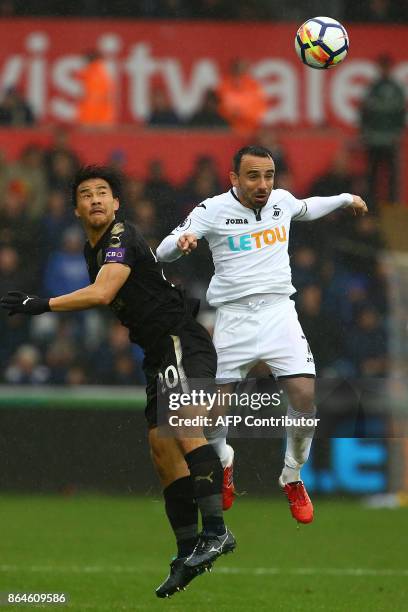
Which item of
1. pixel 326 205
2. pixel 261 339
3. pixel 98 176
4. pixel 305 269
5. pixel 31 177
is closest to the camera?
pixel 98 176

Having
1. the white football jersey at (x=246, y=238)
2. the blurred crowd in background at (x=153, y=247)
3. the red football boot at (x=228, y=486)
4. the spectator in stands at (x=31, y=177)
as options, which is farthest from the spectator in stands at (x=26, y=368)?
the white football jersey at (x=246, y=238)

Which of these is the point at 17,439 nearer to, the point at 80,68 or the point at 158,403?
the point at 158,403

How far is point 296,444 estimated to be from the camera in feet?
29.2

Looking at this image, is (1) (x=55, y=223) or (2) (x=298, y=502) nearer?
(2) (x=298, y=502)

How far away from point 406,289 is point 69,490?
13.1ft

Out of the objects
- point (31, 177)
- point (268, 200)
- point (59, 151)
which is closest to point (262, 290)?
point (268, 200)

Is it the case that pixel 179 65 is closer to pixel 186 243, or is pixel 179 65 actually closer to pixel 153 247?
pixel 153 247

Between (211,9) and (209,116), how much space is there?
90.2 inches

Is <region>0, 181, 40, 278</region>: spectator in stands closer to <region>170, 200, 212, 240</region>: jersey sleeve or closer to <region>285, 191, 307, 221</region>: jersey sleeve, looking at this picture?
<region>170, 200, 212, 240</region>: jersey sleeve

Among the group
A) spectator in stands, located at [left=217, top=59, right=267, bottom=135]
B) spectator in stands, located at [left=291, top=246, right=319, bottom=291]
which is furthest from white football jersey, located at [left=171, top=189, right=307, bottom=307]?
spectator in stands, located at [left=217, top=59, right=267, bottom=135]

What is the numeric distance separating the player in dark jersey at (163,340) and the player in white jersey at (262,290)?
0.32 meters

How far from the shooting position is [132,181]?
12.9m

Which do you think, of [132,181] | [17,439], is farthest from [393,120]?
[17,439]

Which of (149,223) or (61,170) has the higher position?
(61,170)
